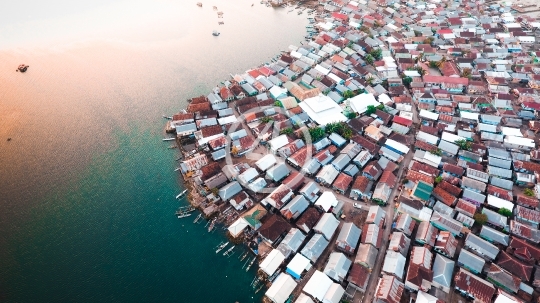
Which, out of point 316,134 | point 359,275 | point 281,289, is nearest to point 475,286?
point 359,275

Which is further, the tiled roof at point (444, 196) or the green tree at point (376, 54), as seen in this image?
the green tree at point (376, 54)

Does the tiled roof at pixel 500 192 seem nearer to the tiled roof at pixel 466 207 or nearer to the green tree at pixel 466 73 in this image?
the tiled roof at pixel 466 207

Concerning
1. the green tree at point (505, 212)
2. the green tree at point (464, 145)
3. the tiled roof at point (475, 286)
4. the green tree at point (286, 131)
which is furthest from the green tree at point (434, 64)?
the tiled roof at point (475, 286)

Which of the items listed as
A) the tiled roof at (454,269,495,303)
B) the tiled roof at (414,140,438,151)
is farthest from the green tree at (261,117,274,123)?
the tiled roof at (454,269,495,303)

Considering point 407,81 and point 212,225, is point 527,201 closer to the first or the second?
point 407,81

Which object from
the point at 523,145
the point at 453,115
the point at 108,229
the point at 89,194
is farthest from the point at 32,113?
the point at 523,145
